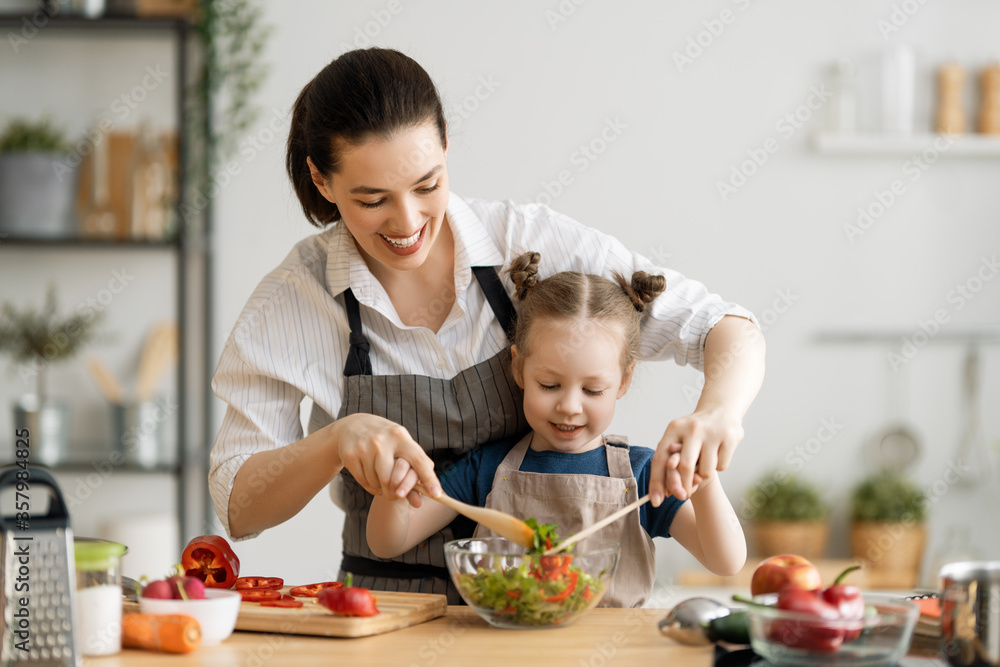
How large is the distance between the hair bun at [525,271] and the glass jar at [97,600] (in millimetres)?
718

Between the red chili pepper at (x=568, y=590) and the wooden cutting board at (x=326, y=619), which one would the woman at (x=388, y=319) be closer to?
the wooden cutting board at (x=326, y=619)

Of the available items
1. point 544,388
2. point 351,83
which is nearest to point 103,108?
point 351,83

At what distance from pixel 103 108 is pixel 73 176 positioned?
0.25m

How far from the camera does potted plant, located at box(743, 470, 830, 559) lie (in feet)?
9.66

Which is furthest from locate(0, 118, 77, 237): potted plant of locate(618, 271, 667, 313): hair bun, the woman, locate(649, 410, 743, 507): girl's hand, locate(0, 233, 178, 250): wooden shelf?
locate(649, 410, 743, 507): girl's hand

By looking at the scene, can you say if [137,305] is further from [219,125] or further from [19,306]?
[219,125]

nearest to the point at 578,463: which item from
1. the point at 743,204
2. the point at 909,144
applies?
the point at 743,204

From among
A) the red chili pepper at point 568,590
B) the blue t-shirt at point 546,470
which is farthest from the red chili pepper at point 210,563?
the red chili pepper at point 568,590

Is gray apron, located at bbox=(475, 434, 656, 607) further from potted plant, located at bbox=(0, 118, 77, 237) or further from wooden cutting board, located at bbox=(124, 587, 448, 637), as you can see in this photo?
potted plant, located at bbox=(0, 118, 77, 237)

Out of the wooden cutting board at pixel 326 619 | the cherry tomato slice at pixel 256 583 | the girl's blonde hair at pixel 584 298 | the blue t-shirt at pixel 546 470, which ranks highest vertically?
the girl's blonde hair at pixel 584 298

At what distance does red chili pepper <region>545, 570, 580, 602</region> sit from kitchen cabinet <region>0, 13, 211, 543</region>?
7.11 ft

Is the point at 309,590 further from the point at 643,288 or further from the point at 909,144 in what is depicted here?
the point at 909,144

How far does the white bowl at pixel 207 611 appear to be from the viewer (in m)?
1.06

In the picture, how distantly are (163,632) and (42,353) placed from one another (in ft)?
7.54
